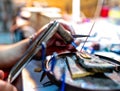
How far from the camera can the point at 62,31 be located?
526 millimetres

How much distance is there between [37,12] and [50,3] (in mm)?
490

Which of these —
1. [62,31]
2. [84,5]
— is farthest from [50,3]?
[62,31]

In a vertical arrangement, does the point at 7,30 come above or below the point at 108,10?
below

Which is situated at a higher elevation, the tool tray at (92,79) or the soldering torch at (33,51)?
the soldering torch at (33,51)

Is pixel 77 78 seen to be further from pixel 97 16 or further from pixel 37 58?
pixel 97 16

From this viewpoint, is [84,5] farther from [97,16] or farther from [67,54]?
[67,54]

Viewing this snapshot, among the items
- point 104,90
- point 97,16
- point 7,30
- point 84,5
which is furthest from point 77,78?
point 7,30

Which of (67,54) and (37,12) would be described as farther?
(37,12)

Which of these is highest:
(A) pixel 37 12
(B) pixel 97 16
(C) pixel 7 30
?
(A) pixel 37 12

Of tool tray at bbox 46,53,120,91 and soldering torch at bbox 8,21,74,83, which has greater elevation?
soldering torch at bbox 8,21,74,83

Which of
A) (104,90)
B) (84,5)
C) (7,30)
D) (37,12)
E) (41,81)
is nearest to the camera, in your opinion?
(104,90)

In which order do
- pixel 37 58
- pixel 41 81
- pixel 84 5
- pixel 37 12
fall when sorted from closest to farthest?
pixel 41 81 < pixel 37 58 < pixel 37 12 < pixel 84 5

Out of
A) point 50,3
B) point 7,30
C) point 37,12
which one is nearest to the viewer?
point 37,12

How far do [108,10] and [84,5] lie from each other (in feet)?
0.88
